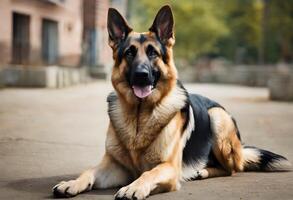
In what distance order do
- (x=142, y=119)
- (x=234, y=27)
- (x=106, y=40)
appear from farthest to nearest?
(x=234, y=27) → (x=106, y=40) → (x=142, y=119)

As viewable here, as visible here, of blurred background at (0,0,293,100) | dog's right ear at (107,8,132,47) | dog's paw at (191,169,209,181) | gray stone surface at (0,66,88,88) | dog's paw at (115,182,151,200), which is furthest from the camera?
blurred background at (0,0,293,100)

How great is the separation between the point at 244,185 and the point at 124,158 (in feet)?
3.85

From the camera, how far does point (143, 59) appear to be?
15.9 feet

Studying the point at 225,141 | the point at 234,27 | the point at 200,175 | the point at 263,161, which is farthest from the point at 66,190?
the point at 234,27

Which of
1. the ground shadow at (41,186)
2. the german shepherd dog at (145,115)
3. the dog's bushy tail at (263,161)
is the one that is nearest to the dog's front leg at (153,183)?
the german shepherd dog at (145,115)

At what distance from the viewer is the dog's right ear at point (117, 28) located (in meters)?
5.12

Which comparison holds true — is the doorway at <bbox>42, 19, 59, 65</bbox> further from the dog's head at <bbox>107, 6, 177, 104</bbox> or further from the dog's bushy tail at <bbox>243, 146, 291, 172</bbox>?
the dog's head at <bbox>107, 6, 177, 104</bbox>

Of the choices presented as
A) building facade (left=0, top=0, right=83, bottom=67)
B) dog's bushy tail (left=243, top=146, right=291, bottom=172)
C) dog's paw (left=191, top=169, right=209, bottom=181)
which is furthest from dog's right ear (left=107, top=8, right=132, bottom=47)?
building facade (left=0, top=0, right=83, bottom=67)

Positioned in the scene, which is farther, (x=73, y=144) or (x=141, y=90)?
(x=73, y=144)

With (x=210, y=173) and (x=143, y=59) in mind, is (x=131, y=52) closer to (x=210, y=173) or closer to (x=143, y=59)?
(x=143, y=59)

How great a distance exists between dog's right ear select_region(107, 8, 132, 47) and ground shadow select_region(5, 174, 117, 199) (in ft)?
4.48

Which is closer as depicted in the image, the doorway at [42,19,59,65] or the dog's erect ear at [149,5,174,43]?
the dog's erect ear at [149,5,174,43]

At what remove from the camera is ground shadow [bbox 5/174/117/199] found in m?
4.68

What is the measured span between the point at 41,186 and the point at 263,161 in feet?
8.06
